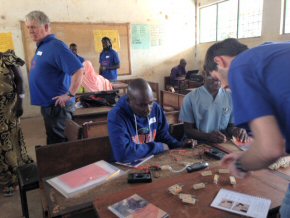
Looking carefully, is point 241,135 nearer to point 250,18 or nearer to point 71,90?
point 71,90

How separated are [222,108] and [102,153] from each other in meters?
0.98

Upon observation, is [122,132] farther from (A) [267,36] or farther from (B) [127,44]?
(B) [127,44]

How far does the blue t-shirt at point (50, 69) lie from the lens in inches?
96.6

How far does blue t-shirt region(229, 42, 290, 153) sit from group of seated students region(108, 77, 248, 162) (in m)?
0.74

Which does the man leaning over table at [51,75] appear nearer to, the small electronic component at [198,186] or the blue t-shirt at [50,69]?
the blue t-shirt at [50,69]

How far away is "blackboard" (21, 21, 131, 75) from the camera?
632 cm

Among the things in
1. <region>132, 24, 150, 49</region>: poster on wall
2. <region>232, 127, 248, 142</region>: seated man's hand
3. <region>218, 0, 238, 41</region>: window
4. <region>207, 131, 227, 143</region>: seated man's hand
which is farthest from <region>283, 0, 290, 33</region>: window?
<region>207, 131, 227, 143</region>: seated man's hand

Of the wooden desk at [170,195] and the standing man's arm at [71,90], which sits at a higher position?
the standing man's arm at [71,90]

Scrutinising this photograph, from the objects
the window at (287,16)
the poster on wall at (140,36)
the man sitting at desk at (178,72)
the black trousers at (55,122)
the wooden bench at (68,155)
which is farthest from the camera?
the man sitting at desk at (178,72)

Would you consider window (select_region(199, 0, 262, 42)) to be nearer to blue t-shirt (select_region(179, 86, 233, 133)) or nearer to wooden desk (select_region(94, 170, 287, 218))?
blue t-shirt (select_region(179, 86, 233, 133))

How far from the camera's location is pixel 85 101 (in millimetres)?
3639

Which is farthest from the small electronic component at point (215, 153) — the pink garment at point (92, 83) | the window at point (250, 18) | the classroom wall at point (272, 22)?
the window at point (250, 18)

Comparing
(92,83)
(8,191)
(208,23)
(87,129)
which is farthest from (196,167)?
(208,23)

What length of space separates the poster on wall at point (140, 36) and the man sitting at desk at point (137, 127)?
19.1 ft
